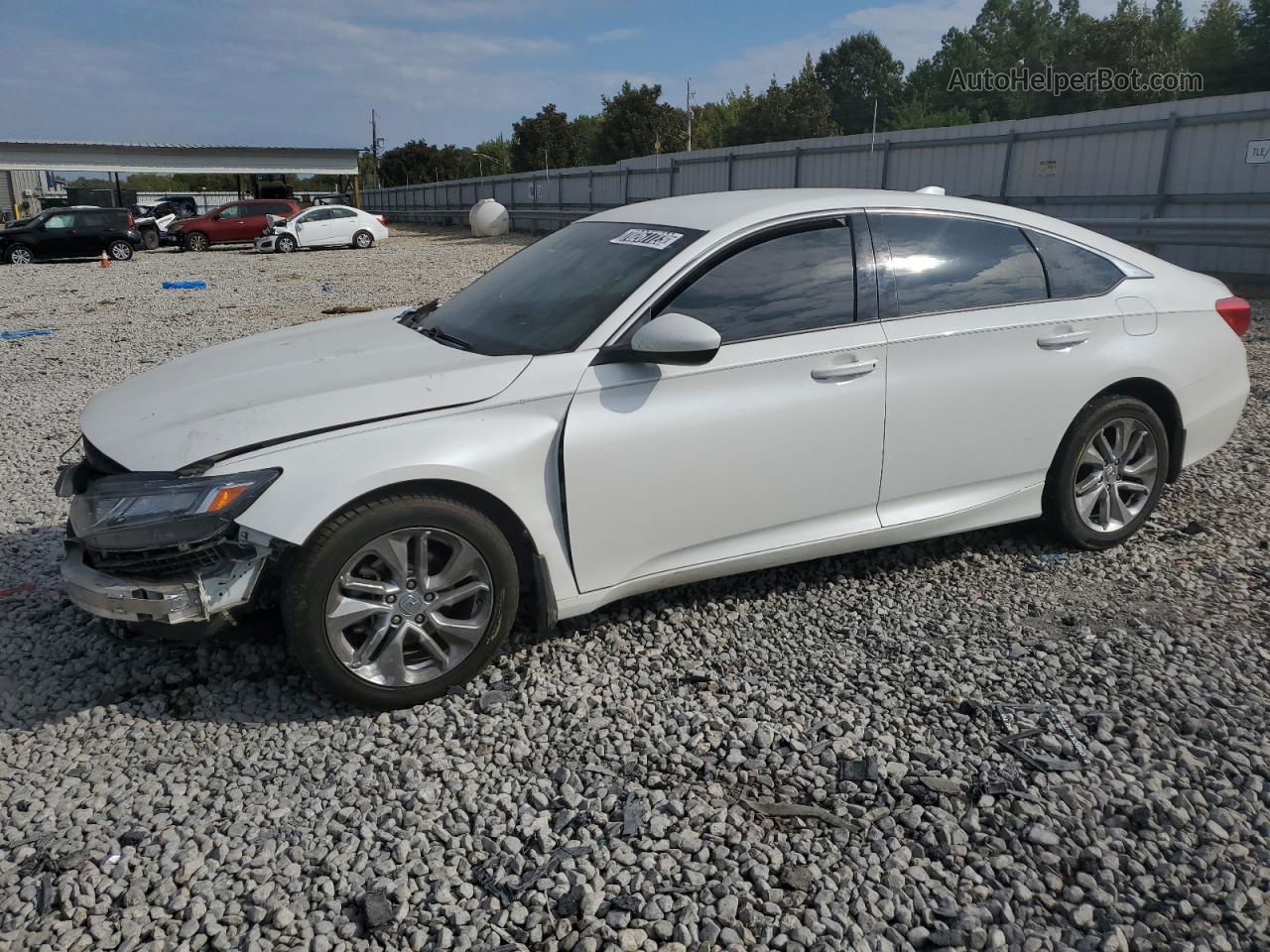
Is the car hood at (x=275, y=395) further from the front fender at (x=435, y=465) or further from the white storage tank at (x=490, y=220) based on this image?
the white storage tank at (x=490, y=220)

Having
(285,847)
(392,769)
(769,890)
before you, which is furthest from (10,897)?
(769,890)

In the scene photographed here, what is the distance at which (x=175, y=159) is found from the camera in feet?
178

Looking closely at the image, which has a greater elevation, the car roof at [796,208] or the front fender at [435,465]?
the car roof at [796,208]

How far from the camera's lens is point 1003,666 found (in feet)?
12.4

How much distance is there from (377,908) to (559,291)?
245cm

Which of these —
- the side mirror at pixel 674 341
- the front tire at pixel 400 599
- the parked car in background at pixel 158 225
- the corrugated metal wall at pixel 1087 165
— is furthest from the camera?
the parked car in background at pixel 158 225

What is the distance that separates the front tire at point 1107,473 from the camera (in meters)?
4.59

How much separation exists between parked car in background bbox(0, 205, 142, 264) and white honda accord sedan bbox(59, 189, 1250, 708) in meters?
27.1

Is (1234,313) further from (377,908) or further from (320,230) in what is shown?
(320,230)

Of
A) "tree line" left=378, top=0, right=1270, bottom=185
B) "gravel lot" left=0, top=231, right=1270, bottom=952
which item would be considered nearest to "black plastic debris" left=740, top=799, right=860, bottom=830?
"gravel lot" left=0, top=231, right=1270, bottom=952

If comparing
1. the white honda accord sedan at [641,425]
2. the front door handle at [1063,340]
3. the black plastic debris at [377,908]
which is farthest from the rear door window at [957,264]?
the black plastic debris at [377,908]

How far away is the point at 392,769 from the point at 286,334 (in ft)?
7.35

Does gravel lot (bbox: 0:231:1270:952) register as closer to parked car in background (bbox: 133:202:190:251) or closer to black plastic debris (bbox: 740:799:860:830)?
black plastic debris (bbox: 740:799:860:830)

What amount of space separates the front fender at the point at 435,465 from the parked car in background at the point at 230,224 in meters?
32.9
